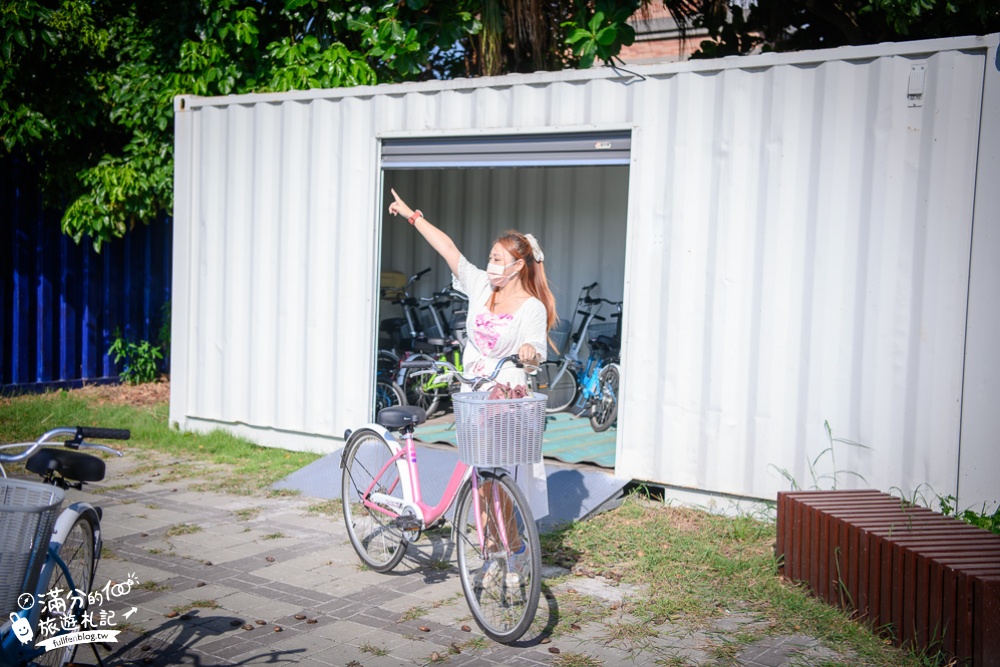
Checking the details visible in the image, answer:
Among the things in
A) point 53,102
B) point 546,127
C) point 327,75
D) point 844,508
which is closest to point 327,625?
point 844,508

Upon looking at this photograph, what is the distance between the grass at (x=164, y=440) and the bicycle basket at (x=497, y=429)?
3.50 meters

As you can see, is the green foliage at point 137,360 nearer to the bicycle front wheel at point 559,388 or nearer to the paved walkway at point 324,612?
the bicycle front wheel at point 559,388

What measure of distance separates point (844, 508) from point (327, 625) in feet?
8.87

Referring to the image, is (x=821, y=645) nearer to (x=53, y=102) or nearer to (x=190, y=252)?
(x=190, y=252)

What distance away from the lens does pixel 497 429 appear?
4383mm

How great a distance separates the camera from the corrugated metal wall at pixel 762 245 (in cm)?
614

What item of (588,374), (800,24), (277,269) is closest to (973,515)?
(588,374)

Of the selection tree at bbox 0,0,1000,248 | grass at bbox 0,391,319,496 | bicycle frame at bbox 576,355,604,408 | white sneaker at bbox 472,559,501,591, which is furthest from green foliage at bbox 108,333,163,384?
white sneaker at bbox 472,559,501,591

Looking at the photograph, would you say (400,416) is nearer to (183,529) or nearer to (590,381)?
(183,529)

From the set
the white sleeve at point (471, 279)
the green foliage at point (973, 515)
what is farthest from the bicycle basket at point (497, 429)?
the green foliage at point (973, 515)

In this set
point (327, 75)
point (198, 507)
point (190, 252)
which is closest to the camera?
point (198, 507)

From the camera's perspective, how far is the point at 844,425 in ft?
21.0

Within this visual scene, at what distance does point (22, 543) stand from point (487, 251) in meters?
9.06

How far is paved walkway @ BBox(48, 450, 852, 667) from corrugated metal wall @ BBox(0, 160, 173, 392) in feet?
18.4
